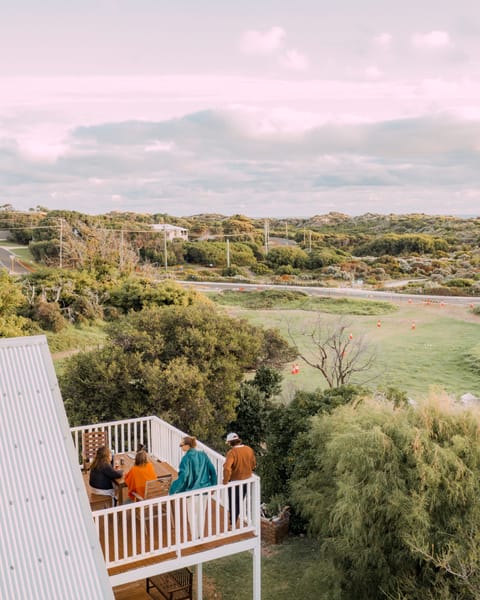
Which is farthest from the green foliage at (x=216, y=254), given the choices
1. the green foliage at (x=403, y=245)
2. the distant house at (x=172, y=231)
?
the green foliage at (x=403, y=245)

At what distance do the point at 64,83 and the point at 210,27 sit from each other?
8.51 metres

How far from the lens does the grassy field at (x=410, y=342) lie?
Result: 80.9 feet

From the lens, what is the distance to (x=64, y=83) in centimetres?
3039

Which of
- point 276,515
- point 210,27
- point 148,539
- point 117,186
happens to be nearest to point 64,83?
point 210,27

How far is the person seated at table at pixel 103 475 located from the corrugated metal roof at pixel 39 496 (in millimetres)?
2513

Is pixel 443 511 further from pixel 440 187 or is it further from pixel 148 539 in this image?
pixel 440 187

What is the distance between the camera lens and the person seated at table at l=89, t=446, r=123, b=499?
812 cm

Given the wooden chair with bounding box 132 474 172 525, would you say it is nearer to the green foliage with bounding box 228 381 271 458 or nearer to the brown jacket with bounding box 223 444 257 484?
the brown jacket with bounding box 223 444 257 484

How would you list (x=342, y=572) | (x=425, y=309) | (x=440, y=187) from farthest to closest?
1. (x=440, y=187)
2. (x=425, y=309)
3. (x=342, y=572)

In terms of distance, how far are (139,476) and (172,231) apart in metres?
51.9

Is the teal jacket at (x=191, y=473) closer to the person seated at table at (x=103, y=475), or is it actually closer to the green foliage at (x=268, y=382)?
the person seated at table at (x=103, y=475)

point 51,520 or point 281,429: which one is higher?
point 51,520

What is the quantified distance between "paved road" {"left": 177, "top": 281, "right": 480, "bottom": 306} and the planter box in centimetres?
2533

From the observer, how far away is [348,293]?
132 ft
